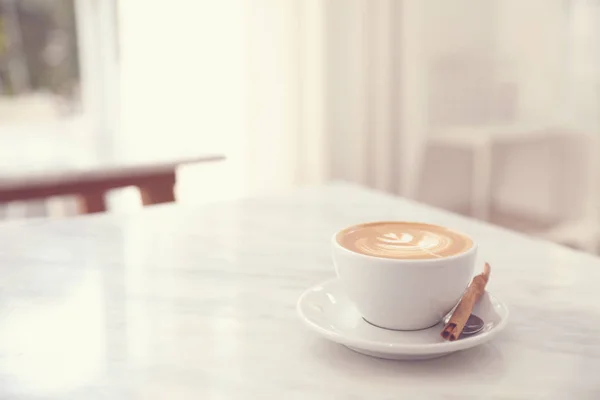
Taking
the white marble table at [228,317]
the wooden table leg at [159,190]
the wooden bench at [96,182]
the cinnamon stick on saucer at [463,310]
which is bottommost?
the wooden table leg at [159,190]

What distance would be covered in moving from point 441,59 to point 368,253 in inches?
94.8

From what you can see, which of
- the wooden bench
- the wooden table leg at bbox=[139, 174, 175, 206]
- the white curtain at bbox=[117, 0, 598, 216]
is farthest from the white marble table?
the white curtain at bbox=[117, 0, 598, 216]

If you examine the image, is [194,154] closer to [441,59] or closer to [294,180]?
[294,180]

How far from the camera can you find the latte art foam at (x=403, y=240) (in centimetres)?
62

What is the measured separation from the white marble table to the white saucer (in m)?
0.02

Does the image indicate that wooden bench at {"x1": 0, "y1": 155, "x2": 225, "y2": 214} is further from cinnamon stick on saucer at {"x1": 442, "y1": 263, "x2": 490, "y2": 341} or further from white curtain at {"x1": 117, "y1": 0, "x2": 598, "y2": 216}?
cinnamon stick on saucer at {"x1": 442, "y1": 263, "x2": 490, "y2": 341}

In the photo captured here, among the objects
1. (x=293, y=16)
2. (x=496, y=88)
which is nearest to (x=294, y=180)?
(x=293, y=16)

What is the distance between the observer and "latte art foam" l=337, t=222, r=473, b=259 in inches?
24.6

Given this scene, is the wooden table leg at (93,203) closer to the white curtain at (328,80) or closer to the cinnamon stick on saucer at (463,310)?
the white curtain at (328,80)

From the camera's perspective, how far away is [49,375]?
59cm

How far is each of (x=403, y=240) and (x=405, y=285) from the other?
0.22 feet

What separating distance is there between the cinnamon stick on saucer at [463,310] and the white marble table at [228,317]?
0.03m

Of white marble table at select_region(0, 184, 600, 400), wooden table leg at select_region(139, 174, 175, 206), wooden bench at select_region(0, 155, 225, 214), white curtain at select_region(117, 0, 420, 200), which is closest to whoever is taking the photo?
white marble table at select_region(0, 184, 600, 400)

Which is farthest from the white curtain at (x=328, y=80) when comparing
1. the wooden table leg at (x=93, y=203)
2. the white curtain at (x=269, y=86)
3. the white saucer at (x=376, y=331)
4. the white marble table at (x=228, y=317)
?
the white saucer at (x=376, y=331)
